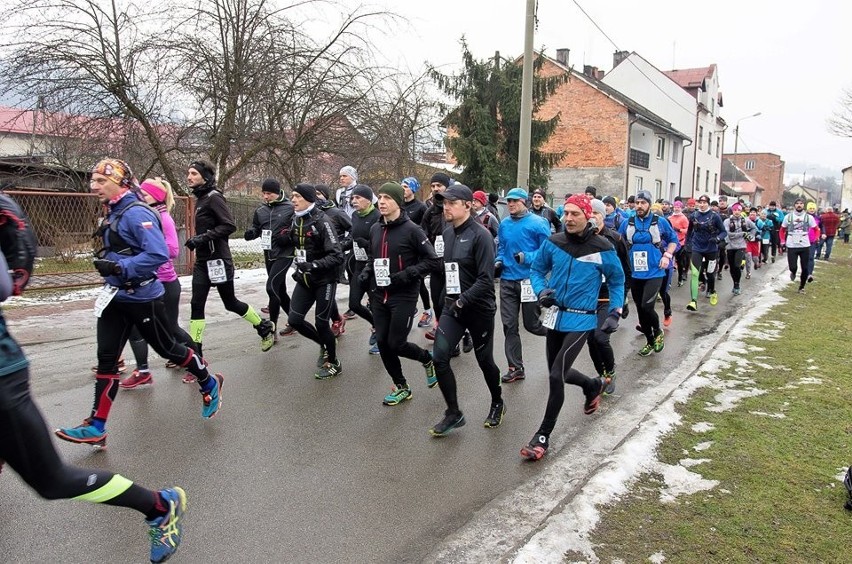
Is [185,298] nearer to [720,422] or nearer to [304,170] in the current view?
[304,170]

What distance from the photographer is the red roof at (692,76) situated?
48.2 meters

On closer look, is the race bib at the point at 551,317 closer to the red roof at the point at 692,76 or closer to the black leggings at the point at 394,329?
the black leggings at the point at 394,329

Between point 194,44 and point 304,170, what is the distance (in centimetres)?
415

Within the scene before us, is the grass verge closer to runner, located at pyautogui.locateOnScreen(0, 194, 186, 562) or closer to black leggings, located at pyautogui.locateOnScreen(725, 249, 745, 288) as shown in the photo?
runner, located at pyautogui.locateOnScreen(0, 194, 186, 562)

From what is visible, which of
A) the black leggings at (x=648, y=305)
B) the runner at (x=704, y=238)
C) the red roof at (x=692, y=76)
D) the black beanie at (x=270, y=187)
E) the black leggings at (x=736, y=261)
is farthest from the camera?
the red roof at (x=692, y=76)

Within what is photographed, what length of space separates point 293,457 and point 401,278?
168cm

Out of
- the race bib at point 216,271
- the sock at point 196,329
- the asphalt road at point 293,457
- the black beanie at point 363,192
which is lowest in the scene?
the asphalt road at point 293,457

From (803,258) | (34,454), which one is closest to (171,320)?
(34,454)

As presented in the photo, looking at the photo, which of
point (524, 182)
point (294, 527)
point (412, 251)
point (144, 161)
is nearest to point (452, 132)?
point (524, 182)

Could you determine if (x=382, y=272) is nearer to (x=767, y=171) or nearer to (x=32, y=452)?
(x=32, y=452)

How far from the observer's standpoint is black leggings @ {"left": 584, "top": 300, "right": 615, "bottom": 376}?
5148mm

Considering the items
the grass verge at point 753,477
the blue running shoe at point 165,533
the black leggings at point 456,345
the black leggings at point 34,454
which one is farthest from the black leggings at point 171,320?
the grass verge at point 753,477

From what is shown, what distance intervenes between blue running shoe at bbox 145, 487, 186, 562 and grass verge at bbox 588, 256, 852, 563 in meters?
2.15

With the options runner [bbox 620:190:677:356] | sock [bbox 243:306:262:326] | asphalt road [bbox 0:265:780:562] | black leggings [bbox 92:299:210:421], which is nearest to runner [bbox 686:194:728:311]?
runner [bbox 620:190:677:356]
